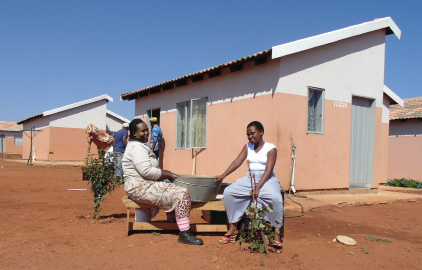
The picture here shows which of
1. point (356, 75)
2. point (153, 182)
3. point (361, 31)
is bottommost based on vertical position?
point (153, 182)

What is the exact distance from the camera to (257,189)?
420cm

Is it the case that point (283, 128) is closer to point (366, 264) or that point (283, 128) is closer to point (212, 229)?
point (212, 229)

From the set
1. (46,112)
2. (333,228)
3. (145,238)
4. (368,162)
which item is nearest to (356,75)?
(368,162)

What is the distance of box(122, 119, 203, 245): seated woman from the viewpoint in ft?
13.9

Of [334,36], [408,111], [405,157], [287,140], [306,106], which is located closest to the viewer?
[287,140]

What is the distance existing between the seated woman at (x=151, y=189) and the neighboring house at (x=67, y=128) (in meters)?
19.1

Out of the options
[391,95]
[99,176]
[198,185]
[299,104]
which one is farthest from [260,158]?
[391,95]

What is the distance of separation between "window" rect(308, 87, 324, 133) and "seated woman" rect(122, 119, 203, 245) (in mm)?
4759

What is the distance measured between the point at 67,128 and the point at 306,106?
700 inches

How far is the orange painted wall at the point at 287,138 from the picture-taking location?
776 cm

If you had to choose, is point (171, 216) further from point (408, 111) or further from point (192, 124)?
point (408, 111)

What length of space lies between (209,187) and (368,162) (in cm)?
647

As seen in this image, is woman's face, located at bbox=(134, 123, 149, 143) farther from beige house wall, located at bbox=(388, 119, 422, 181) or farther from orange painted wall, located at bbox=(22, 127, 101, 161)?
orange painted wall, located at bbox=(22, 127, 101, 161)

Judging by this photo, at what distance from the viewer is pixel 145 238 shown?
175 inches
